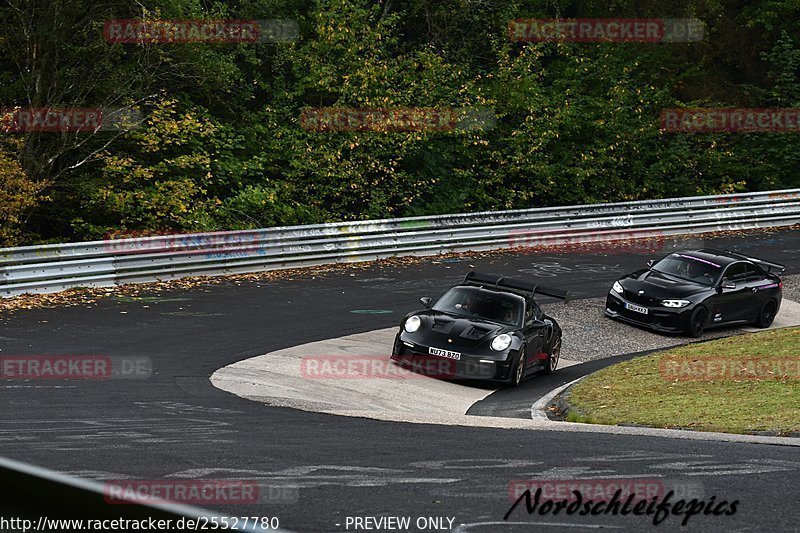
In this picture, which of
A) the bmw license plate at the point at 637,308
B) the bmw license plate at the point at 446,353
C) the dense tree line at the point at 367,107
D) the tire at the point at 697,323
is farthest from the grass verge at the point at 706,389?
the dense tree line at the point at 367,107

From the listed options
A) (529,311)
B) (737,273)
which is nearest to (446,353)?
(529,311)

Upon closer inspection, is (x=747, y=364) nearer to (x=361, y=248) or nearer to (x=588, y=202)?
(x=361, y=248)

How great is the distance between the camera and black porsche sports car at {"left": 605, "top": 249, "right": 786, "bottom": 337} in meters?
20.1

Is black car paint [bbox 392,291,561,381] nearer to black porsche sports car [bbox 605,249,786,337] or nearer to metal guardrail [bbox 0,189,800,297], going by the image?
black porsche sports car [bbox 605,249,786,337]

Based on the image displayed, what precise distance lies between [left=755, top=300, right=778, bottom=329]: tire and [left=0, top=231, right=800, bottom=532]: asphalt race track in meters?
7.01

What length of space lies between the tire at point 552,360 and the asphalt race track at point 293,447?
0.36 meters

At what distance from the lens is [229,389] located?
520 inches

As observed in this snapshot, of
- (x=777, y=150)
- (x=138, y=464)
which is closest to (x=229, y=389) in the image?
(x=138, y=464)

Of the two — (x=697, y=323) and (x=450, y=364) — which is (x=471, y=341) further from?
(x=697, y=323)

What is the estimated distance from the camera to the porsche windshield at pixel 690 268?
68.5ft

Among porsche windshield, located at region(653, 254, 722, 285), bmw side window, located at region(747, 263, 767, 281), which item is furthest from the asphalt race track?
bmw side window, located at region(747, 263, 767, 281)

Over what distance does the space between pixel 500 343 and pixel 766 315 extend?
338 inches

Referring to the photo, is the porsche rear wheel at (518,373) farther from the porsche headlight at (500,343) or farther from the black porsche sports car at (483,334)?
the porsche headlight at (500,343)

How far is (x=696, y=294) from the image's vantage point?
66.4 feet
